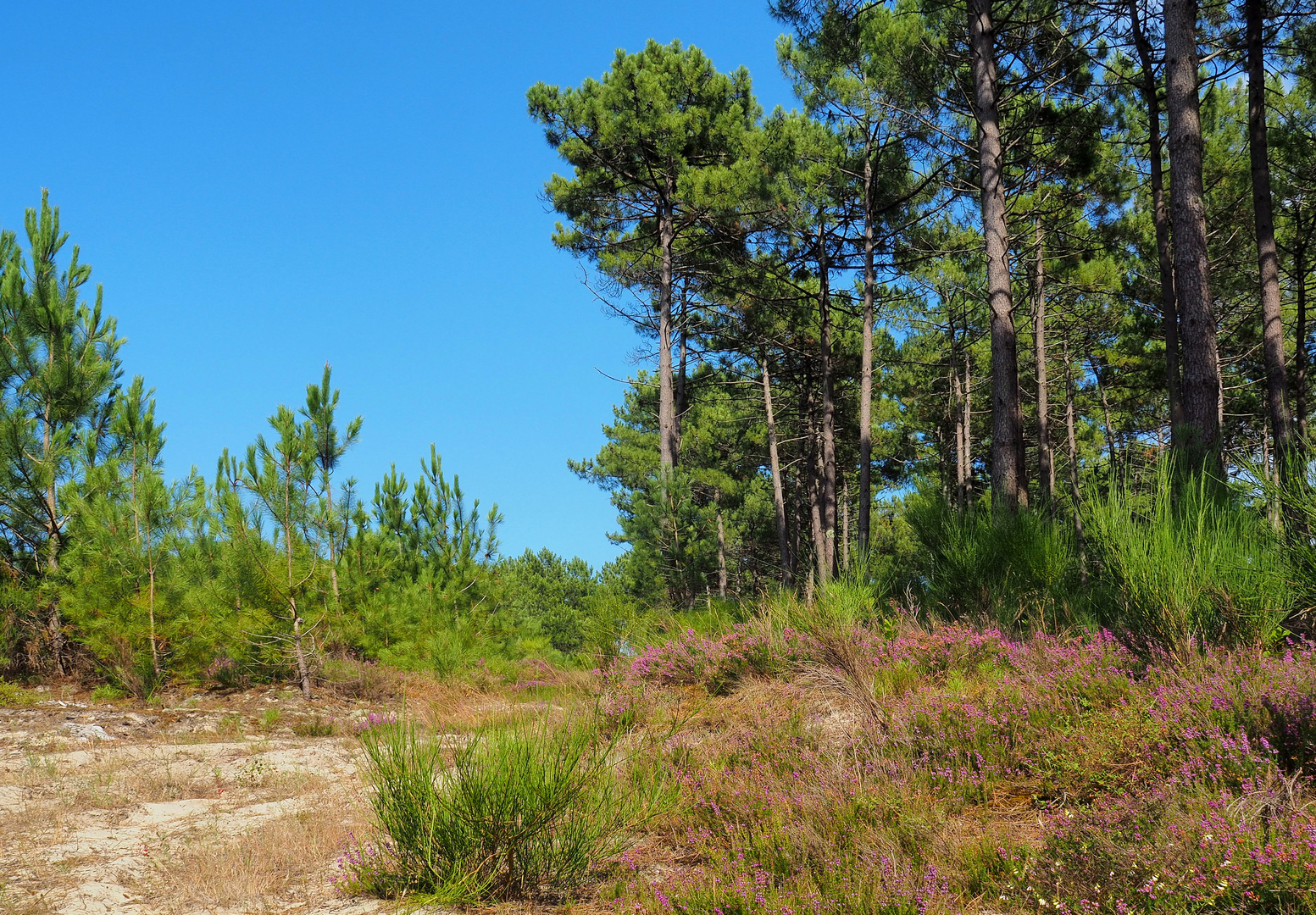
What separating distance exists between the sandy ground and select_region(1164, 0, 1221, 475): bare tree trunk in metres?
8.73

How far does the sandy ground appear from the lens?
3.93m

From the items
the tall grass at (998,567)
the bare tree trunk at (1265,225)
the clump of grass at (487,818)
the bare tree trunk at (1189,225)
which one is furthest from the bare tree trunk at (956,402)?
the clump of grass at (487,818)

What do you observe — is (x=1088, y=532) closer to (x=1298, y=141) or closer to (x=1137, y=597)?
(x=1137, y=597)

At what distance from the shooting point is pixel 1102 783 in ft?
12.3

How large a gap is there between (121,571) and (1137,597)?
41.4 ft

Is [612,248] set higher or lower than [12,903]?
higher

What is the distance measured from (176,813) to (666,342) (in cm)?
1322

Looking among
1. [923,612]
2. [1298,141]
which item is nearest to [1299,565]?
[923,612]

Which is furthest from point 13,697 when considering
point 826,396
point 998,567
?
point 826,396

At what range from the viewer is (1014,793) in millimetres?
4039

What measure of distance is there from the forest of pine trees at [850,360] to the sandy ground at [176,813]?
2.35 m

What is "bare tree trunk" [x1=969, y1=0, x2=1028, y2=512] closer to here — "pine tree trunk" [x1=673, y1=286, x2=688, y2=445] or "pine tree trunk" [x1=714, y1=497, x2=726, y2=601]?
"pine tree trunk" [x1=673, y1=286, x2=688, y2=445]

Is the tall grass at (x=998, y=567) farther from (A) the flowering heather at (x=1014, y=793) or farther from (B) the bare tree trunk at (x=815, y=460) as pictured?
(B) the bare tree trunk at (x=815, y=460)

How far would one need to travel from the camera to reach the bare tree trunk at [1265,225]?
37.4ft
